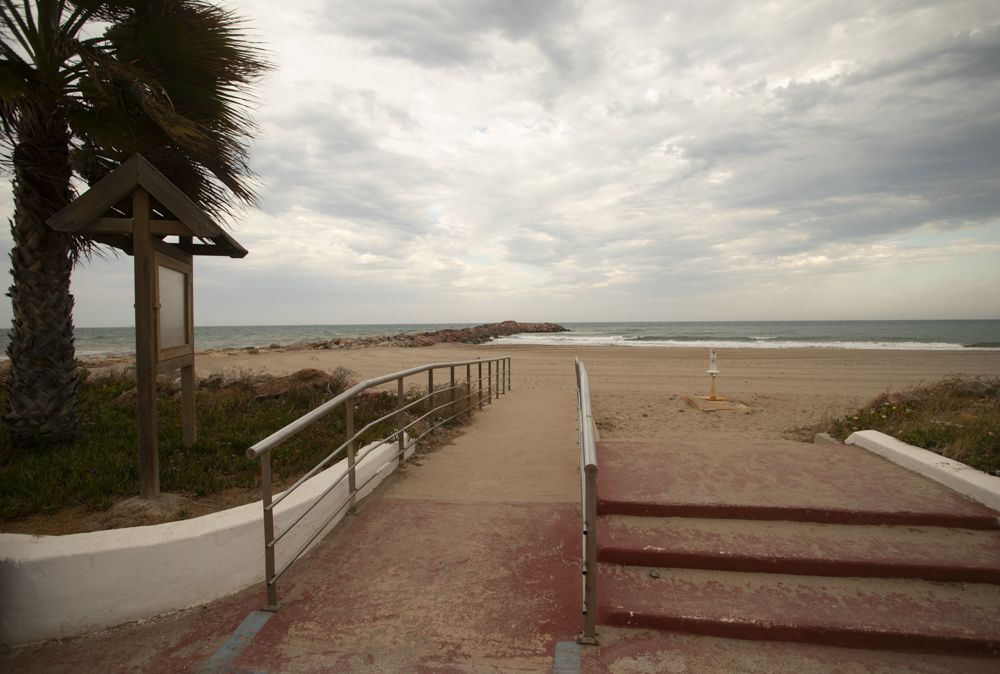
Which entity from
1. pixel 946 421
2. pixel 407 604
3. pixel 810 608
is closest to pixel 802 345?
pixel 946 421

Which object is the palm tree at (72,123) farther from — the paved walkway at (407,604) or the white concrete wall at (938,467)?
the white concrete wall at (938,467)

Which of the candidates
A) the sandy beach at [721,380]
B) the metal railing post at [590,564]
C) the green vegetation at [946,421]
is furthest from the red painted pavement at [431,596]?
the sandy beach at [721,380]

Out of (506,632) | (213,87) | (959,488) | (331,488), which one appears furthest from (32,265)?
(959,488)

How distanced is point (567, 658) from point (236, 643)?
5.63 ft

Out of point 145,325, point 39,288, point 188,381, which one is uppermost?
point 39,288

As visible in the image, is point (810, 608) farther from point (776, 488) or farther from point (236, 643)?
point (236, 643)

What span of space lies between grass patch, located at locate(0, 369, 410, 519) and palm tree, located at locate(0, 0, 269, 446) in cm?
68

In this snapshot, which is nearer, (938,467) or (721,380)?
(938,467)

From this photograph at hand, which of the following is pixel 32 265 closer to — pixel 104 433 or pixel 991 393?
pixel 104 433

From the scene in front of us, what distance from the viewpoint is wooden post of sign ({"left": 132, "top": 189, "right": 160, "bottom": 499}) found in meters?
4.14

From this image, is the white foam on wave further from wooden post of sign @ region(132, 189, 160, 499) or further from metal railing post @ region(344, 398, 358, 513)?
wooden post of sign @ region(132, 189, 160, 499)

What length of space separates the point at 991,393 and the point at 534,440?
6901 mm

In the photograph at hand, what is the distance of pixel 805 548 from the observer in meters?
3.53

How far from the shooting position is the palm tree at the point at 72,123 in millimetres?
4793
